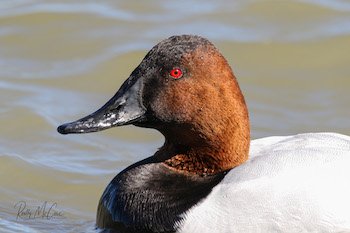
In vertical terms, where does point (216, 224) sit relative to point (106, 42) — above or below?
below

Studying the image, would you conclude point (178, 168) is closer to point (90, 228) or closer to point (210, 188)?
point (210, 188)

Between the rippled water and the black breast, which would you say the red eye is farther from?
the rippled water

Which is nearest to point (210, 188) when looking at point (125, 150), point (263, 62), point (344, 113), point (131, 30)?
point (125, 150)

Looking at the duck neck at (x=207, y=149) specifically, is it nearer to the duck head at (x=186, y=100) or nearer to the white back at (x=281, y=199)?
the duck head at (x=186, y=100)

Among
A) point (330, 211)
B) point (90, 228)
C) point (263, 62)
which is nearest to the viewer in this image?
point (330, 211)

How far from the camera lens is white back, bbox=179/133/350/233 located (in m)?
4.99

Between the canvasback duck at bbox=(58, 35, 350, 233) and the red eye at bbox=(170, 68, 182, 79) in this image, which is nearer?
the canvasback duck at bbox=(58, 35, 350, 233)

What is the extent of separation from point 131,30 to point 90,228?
336cm

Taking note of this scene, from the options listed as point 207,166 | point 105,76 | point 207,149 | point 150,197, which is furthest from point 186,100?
point 105,76

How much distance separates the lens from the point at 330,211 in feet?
16.4
